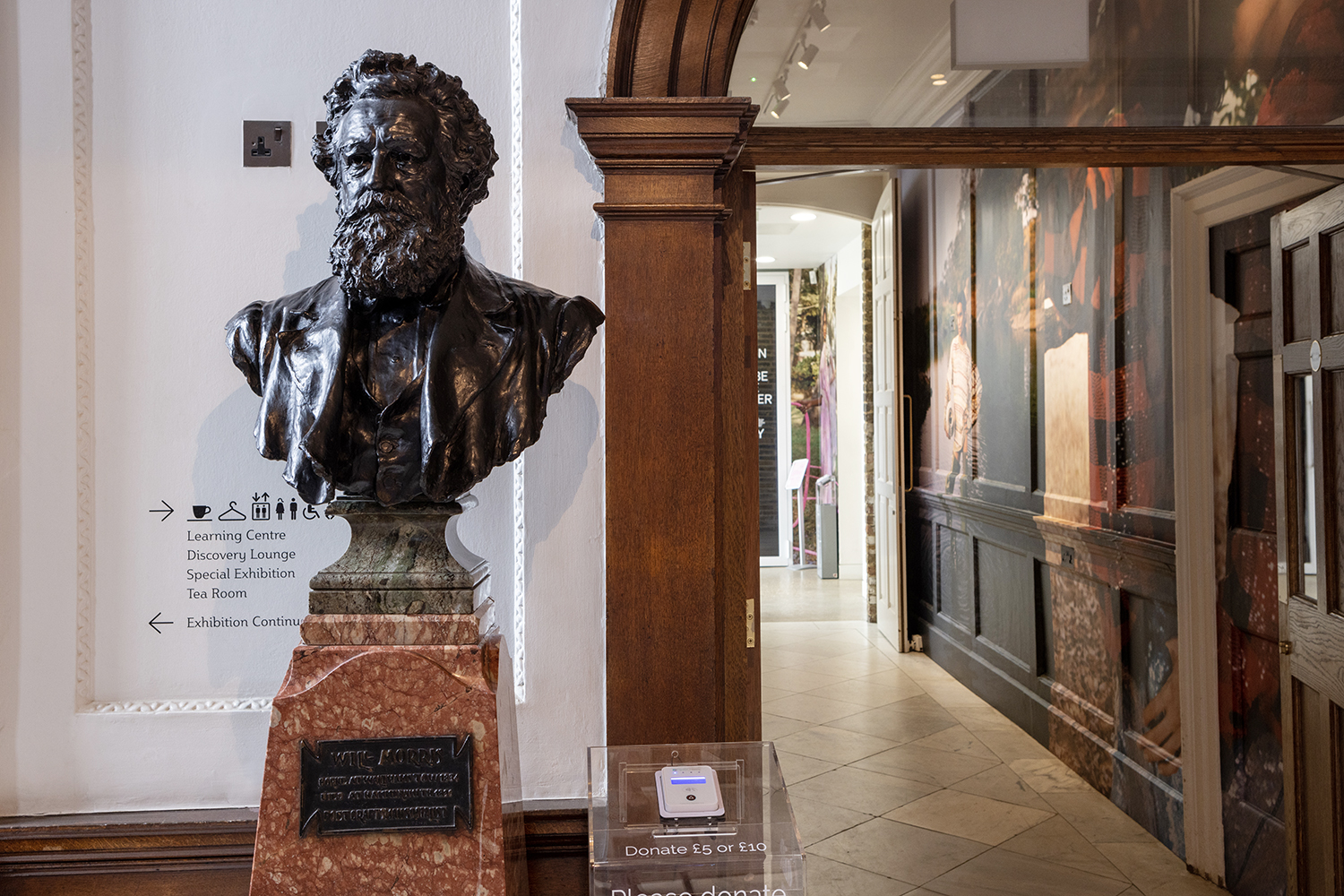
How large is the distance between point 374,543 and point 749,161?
4.28 ft

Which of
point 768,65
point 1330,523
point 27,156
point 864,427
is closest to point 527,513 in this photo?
point 768,65

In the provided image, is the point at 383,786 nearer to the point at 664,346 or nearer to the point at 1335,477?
the point at 664,346

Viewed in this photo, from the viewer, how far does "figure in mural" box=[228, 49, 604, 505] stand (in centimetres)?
149

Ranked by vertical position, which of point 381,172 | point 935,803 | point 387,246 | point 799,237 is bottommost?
point 935,803

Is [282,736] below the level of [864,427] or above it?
below

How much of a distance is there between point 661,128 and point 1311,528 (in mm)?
2138

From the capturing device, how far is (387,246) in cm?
147

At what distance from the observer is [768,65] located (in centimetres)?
223

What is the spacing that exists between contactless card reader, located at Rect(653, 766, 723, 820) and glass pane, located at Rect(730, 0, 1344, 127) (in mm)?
1578

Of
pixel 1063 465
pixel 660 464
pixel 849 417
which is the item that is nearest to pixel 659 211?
pixel 660 464

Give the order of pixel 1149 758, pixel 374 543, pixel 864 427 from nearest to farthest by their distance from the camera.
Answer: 1. pixel 374 543
2. pixel 1149 758
3. pixel 864 427

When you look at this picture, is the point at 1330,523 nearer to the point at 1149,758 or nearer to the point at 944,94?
the point at 1149,758

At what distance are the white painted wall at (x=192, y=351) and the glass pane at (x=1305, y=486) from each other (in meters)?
2.02

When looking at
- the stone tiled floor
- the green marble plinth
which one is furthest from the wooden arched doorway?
the stone tiled floor
